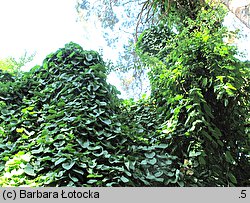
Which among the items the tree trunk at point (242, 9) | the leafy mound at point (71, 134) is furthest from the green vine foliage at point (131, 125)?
the tree trunk at point (242, 9)

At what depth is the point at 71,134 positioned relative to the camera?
7.86 feet

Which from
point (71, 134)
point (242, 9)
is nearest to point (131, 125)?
point (71, 134)

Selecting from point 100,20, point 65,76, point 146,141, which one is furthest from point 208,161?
point 100,20

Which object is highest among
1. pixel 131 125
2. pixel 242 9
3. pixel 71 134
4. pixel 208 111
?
pixel 242 9

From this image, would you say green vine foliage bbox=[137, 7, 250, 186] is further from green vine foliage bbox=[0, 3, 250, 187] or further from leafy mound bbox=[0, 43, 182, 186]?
leafy mound bbox=[0, 43, 182, 186]

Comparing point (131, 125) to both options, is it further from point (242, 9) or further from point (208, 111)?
point (242, 9)

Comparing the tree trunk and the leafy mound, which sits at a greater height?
the tree trunk

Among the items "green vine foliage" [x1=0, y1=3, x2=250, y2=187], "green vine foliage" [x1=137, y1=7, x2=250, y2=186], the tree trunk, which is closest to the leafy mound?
"green vine foliage" [x1=0, y1=3, x2=250, y2=187]

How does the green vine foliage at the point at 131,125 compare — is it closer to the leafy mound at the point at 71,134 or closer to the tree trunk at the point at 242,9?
the leafy mound at the point at 71,134

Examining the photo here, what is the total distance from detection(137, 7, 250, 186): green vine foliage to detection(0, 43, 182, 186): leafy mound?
0.62 feet

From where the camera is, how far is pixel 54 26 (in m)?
7.85

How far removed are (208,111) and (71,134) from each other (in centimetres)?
104

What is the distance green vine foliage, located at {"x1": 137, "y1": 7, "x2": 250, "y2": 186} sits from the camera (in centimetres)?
253

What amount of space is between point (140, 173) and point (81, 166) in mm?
431
